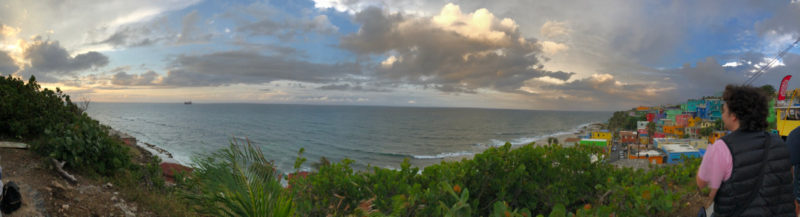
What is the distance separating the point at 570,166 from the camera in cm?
498

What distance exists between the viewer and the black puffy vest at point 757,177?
217cm

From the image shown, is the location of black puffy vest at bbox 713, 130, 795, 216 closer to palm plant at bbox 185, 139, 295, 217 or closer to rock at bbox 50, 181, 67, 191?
palm plant at bbox 185, 139, 295, 217

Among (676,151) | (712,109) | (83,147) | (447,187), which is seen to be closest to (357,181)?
(447,187)

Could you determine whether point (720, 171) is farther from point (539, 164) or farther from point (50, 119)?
point (50, 119)

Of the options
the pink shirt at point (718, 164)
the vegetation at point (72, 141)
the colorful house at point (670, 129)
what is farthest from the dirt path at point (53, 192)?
the colorful house at point (670, 129)

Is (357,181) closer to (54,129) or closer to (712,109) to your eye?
(54,129)

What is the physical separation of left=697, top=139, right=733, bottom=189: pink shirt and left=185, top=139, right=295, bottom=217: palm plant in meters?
2.70

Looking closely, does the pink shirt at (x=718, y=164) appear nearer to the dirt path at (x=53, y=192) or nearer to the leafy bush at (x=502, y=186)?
the leafy bush at (x=502, y=186)

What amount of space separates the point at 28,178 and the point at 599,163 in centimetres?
861

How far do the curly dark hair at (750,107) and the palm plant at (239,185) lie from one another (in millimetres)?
2905

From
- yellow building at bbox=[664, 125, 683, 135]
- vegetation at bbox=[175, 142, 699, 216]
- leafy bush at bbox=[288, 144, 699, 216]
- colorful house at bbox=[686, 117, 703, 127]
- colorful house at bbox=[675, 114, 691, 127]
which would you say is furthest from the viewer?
colorful house at bbox=[675, 114, 691, 127]

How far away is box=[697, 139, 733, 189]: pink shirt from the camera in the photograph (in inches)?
86.7

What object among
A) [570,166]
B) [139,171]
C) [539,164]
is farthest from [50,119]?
[570,166]

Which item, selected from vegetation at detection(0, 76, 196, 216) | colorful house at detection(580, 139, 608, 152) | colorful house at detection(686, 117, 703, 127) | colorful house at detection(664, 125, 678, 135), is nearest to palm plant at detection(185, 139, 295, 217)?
vegetation at detection(0, 76, 196, 216)
